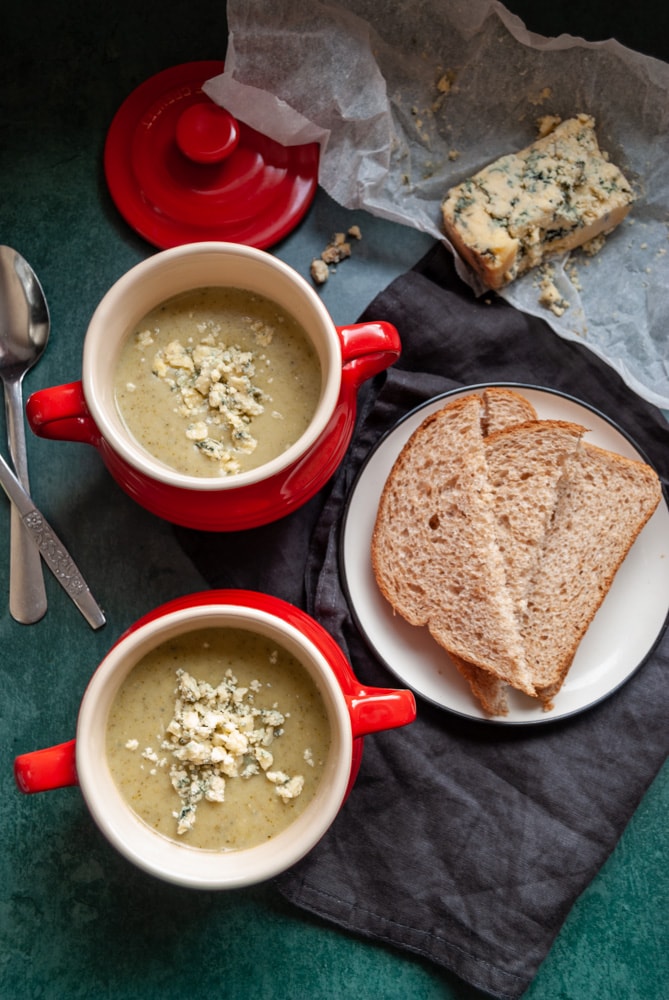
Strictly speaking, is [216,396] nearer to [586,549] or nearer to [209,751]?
[209,751]

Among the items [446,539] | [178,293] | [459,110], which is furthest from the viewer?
[459,110]

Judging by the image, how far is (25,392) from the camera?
2.02 metres

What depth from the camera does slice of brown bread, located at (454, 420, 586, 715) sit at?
193 centimetres

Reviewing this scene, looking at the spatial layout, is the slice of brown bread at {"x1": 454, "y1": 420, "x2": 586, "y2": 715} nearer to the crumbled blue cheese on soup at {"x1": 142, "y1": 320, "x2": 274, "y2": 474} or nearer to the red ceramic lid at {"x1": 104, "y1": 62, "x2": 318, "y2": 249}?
the crumbled blue cheese on soup at {"x1": 142, "y1": 320, "x2": 274, "y2": 474}

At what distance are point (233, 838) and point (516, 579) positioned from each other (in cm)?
78

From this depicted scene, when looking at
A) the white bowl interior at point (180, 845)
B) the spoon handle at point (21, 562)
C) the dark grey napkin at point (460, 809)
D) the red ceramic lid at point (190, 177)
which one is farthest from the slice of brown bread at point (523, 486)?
the spoon handle at point (21, 562)

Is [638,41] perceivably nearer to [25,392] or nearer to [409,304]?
[409,304]

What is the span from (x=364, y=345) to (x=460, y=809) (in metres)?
1.00

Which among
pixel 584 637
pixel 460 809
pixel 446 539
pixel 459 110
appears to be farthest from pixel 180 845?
pixel 459 110

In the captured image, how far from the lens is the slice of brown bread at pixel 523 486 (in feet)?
6.32

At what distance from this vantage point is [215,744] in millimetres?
1653

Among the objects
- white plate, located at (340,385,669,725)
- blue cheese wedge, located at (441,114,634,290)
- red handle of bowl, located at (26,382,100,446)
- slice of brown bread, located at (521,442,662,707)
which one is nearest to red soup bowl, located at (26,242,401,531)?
red handle of bowl, located at (26,382,100,446)

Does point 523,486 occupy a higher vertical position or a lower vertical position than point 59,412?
lower

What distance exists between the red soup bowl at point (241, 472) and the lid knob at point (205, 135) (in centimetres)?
36
